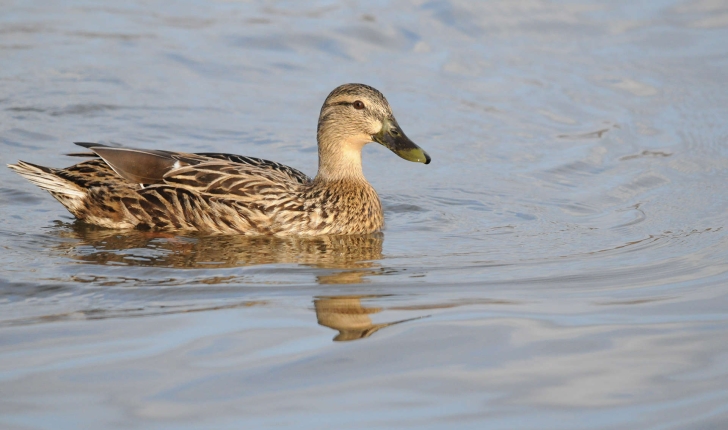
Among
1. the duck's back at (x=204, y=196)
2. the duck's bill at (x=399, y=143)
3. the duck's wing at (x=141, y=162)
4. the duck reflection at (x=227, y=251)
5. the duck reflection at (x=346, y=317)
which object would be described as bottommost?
the duck reflection at (x=346, y=317)

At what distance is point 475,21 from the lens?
664 inches

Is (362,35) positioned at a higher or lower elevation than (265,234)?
higher

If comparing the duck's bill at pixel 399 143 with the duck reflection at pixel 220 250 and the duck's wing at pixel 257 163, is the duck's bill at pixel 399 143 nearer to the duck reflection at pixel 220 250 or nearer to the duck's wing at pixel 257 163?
the duck reflection at pixel 220 250

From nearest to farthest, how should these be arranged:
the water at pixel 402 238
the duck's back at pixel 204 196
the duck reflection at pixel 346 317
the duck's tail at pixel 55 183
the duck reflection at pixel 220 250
A: the water at pixel 402 238, the duck reflection at pixel 346 317, the duck reflection at pixel 220 250, the duck's back at pixel 204 196, the duck's tail at pixel 55 183

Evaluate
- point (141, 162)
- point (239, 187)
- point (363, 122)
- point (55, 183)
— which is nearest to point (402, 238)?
point (363, 122)

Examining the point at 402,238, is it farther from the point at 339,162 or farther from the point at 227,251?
the point at 227,251

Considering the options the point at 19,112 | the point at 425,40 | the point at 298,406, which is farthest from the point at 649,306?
the point at 425,40

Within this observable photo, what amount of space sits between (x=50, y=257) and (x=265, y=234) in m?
1.94

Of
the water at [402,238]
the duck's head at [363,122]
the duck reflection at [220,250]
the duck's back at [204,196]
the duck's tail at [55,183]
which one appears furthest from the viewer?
the duck's tail at [55,183]

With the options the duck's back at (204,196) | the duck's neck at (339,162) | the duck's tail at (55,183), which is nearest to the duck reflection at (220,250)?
the duck's back at (204,196)

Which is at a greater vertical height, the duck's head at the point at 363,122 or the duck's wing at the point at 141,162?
the duck's head at the point at 363,122

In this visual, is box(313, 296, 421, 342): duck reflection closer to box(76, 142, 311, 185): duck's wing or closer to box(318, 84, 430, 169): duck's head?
box(318, 84, 430, 169): duck's head

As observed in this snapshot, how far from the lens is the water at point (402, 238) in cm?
585

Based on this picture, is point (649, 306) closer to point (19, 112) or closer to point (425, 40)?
point (19, 112)
